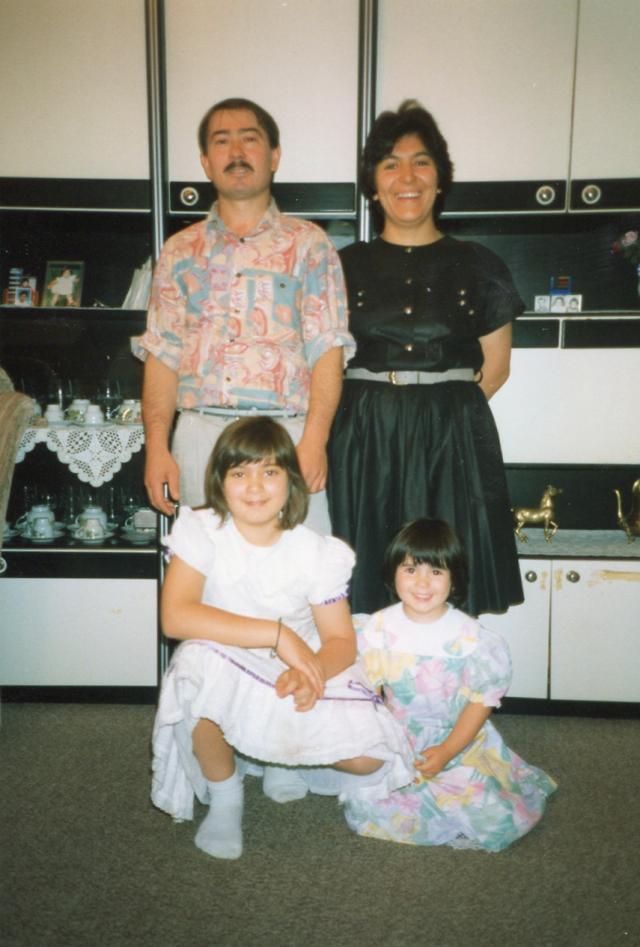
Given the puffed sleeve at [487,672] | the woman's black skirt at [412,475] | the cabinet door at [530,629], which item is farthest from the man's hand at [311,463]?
the cabinet door at [530,629]

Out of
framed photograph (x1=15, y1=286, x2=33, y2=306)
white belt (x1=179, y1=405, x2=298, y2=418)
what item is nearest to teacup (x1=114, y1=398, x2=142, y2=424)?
framed photograph (x1=15, y1=286, x2=33, y2=306)

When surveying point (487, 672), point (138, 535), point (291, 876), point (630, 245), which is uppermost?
point (630, 245)

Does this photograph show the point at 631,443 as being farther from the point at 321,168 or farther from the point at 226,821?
the point at 226,821


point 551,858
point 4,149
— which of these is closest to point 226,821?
point 551,858

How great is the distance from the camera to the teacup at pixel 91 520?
2371mm

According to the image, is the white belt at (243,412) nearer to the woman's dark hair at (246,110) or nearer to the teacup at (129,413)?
the woman's dark hair at (246,110)

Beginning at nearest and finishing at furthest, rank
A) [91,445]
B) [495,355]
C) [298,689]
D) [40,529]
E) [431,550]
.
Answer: [298,689] < [431,550] < [495,355] < [91,445] < [40,529]

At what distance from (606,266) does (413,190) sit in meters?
1.08

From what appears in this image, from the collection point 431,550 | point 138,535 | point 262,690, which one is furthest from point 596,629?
point 138,535

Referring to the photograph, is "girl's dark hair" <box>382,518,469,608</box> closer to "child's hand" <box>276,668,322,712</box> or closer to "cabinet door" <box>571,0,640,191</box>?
"child's hand" <box>276,668,322,712</box>

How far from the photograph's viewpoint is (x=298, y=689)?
53.9 inches

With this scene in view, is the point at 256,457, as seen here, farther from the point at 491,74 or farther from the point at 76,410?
the point at 491,74

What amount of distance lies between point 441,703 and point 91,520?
1.30 m

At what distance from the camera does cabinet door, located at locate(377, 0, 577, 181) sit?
2.13m
